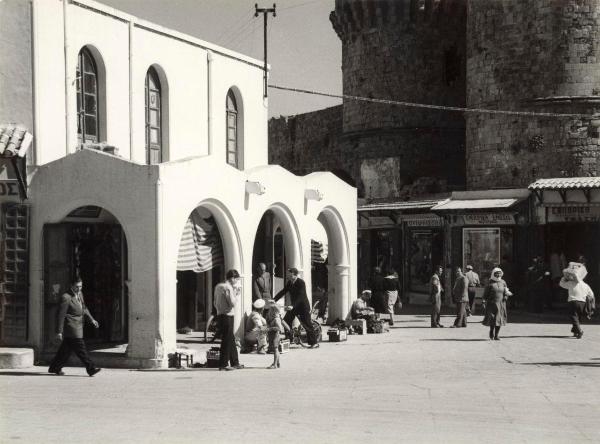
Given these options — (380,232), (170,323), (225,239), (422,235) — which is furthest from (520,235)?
(170,323)

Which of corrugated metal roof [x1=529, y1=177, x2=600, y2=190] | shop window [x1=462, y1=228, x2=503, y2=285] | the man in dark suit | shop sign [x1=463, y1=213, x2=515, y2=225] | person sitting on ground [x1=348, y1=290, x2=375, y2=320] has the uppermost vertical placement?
corrugated metal roof [x1=529, y1=177, x2=600, y2=190]

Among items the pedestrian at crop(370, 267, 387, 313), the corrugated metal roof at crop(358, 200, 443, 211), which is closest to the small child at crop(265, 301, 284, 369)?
the pedestrian at crop(370, 267, 387, 313)

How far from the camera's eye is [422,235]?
119 ft

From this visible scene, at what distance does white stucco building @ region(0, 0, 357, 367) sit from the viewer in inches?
656

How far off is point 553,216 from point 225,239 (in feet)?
47.4

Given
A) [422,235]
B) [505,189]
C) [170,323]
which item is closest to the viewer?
[170,323]

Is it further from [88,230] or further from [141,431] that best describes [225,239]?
[141,431]

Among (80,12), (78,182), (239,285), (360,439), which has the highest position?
(80,12)

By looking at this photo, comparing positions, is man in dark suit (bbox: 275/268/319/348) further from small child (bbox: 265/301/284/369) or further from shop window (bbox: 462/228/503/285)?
shop window (bbox: 462/228/503/285)

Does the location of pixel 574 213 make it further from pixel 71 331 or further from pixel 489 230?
pixel 71 331

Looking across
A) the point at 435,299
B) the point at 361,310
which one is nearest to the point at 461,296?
the point at 435,299

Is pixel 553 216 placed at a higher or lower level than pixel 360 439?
higher

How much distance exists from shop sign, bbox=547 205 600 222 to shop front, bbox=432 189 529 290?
1176 mm

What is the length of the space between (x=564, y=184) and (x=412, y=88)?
43.8 ft
